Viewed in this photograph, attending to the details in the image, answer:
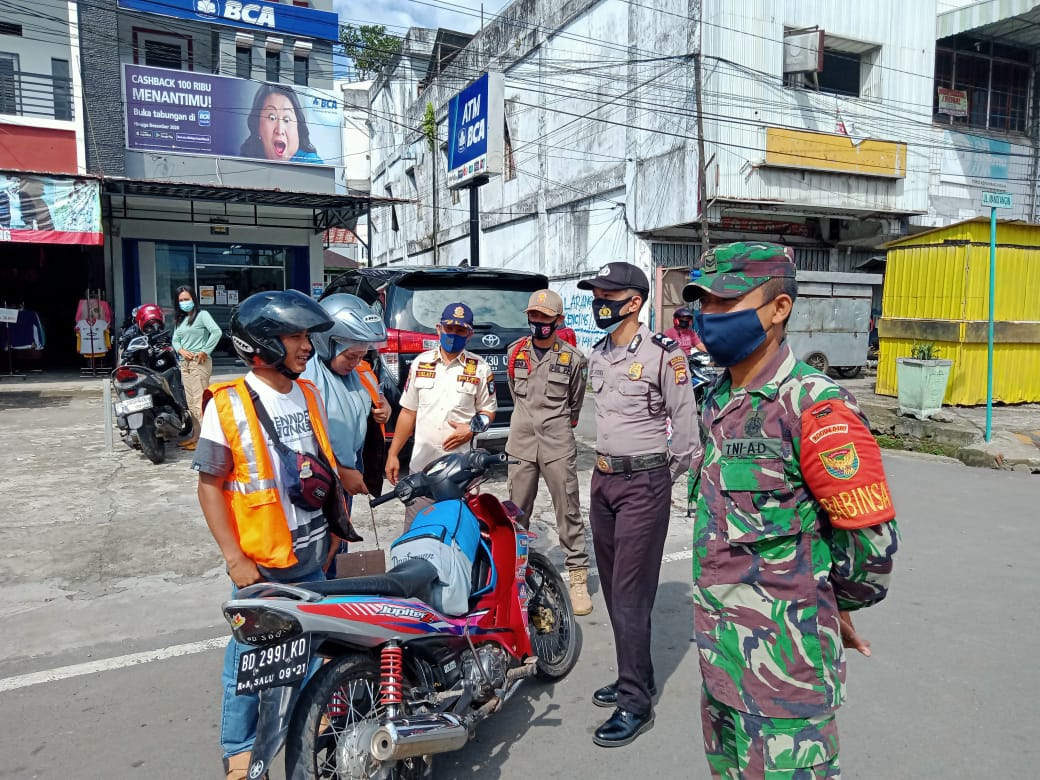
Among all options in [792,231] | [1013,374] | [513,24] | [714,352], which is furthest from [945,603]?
[513,24]

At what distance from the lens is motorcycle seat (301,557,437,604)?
7.95 feet

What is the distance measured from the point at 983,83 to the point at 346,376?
80.4 feet

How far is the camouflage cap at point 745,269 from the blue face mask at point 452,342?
2.39 metres

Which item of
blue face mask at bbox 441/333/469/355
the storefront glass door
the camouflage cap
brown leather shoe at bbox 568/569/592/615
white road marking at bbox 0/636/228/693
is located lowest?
white road marking at bbox 0/636/228/693

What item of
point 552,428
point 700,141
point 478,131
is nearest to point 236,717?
point 552,428

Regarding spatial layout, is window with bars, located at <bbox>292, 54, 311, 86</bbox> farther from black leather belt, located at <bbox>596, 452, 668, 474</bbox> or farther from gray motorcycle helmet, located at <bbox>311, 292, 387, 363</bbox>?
black leather belt, located at <bbox>596, 452, 668, 474</bbox>

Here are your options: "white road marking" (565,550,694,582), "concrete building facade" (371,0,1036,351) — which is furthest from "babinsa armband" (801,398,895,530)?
"concrete building facade" (371,0,1036,351)

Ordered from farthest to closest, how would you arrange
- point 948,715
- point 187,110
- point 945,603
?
point 187,110 < point 945,603 < point 948,715

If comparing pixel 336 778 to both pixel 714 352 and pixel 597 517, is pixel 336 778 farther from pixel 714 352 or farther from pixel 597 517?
pixel 714 352

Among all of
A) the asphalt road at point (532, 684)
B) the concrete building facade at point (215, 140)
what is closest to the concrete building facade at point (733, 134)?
the concrete building facade at point (215, 140)

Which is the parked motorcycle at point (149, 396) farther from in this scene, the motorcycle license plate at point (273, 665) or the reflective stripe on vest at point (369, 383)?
the motorcycle license plate at point (273, 665)

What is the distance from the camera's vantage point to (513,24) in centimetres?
2458

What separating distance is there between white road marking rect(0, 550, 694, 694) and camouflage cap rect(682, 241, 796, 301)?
329 cm

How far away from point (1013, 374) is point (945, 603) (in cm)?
901
